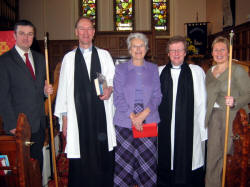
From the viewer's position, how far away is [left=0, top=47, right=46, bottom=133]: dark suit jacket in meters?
2.11

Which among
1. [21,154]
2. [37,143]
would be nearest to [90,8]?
[37,143]

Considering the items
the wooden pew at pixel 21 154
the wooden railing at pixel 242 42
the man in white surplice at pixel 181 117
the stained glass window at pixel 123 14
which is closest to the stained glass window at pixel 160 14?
the stained glass window at pixel 123 14

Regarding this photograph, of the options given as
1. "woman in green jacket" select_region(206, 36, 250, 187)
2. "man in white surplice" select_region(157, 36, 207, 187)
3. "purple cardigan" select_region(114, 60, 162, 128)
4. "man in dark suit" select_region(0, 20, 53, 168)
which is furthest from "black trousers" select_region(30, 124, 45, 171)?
"woman in green jacket" select_region(206, 36, 250, 187)

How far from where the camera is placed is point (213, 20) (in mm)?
9836

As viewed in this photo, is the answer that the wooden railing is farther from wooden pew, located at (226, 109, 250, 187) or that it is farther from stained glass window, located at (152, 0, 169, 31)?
wooden pew, located at (226, 109, 250, 187)

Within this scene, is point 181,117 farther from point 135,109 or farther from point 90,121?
point 90,121

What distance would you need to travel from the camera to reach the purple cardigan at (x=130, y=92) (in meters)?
2.18

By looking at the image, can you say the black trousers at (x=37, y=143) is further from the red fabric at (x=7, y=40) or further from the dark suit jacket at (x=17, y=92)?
the red fabric at (x=7, y=40)

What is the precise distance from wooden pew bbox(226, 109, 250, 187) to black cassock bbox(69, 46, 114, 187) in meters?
1.17

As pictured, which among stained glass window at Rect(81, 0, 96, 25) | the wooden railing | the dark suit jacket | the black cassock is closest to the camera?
the dark suit jacket

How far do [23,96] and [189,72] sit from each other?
1.63m

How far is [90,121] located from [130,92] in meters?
0.52

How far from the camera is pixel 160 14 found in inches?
422

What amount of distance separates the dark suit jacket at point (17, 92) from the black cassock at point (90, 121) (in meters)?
0.38
